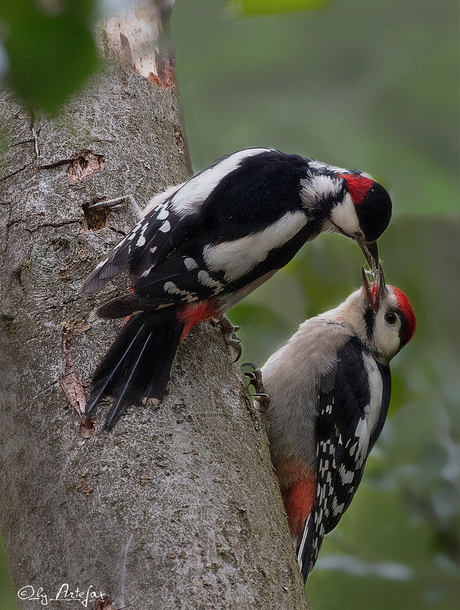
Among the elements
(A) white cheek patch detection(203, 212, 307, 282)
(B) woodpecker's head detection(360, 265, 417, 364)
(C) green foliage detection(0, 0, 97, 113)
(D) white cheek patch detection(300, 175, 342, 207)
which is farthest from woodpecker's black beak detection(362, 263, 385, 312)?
(C) green foliage detection(0, 0, 97, 113)

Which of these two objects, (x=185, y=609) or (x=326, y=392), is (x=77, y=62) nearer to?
(x=185, y=609)

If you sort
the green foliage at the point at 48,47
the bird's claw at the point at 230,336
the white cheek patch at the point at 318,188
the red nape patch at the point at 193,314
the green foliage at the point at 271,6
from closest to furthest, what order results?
the green foliage at the point at 48,47 < the green foliage at the point at 271,6 < the red nape patch at the point at 193,314 < the bird's claw at the point at 230,336 < the white cheek patch at the point at 318,188

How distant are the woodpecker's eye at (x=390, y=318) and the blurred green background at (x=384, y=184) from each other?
30 centimetres

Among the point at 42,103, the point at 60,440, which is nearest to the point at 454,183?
the point at 60,440

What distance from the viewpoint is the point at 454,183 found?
1.67 m

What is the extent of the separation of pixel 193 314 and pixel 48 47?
4.56 ft

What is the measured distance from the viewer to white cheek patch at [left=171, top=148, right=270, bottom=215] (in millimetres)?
1802

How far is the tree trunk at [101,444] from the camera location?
4.13 feet

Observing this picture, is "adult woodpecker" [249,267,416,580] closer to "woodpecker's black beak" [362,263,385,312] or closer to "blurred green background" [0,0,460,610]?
"woodpecker's black beak" [362,263,385,312]

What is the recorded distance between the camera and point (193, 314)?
1.79 m

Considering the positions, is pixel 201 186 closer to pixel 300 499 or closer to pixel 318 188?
pixel 318 188

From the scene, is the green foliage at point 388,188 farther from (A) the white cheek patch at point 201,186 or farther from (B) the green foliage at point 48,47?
(B) the green foliage at point 48,47

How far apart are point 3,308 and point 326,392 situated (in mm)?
1410
